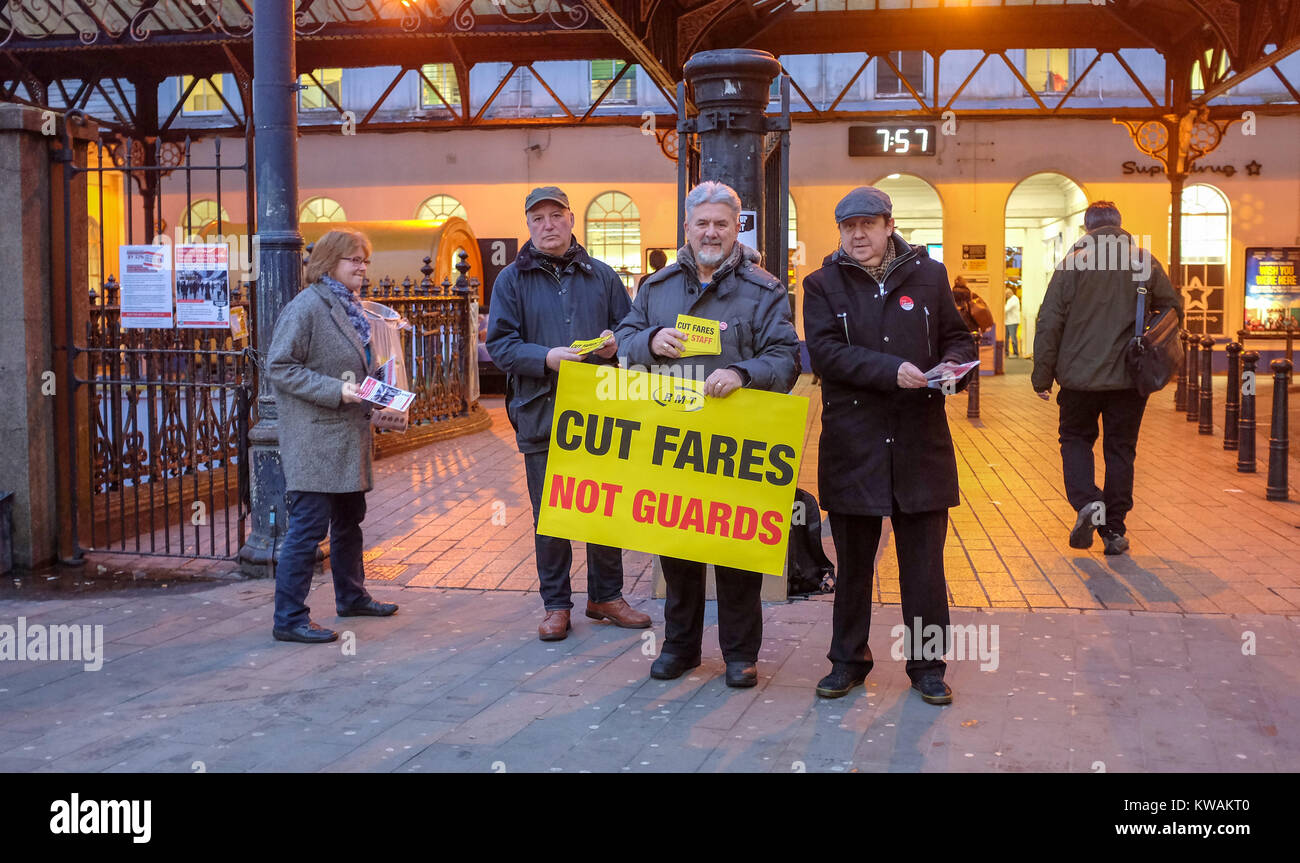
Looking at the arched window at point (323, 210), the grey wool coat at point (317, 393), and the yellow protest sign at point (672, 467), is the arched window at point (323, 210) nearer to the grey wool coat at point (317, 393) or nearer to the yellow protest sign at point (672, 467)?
the grey wool coat at point (317, 393)

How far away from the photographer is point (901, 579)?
5113 mm

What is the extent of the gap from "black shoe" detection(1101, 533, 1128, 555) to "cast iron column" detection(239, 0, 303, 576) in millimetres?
4697

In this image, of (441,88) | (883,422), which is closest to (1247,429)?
(883,422)

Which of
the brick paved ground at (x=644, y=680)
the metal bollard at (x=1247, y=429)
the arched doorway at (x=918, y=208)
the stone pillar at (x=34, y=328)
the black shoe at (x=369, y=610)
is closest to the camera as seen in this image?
the brick paved ground at (x=644, y=680)

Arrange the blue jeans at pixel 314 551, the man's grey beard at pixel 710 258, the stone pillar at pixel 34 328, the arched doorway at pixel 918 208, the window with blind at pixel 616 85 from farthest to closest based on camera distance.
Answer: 1. the arched doorway at pixel 918 208
2. the window with blind at pixel 616 85
3. the stone pillar at pixel 34 328
4. the blue jeans at pixel 314 551
5. the man's grey beard at pixel 710 258

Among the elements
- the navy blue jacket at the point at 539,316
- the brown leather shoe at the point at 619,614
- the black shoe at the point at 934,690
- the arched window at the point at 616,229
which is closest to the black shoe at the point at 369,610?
the brown leather shoe at the point at 619,614

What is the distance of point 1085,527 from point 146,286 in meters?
5.67

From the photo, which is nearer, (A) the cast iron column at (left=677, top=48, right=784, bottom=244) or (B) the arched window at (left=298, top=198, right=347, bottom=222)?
(A) the cast iron column at (left=677, top=48, right=784, bottom=244)

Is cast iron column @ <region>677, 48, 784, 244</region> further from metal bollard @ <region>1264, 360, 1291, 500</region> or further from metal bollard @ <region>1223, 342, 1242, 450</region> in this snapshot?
metal bollard @ <region>1223, 342, 1242, 450</region>

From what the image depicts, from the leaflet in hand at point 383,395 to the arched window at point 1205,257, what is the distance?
23.3 metres

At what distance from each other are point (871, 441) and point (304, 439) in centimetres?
266

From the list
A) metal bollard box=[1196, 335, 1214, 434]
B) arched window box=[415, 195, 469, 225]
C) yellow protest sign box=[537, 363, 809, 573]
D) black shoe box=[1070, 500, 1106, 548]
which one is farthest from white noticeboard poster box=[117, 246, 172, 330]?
arched window box=[415, 195, 469, 225]

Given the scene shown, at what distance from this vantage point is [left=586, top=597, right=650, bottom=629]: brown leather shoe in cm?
615

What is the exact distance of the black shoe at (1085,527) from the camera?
25.5ft
